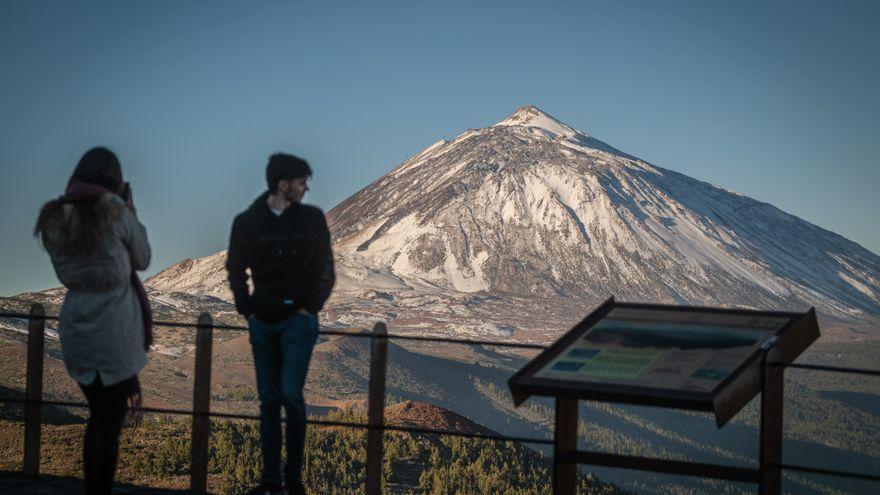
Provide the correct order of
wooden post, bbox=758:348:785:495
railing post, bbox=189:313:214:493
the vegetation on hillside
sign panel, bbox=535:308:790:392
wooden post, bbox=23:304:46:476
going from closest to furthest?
sign panel, bbox=535:308:790:392
wooden post, bbox=758:348:785:495
railing post, bbox=189:313:214:493
wooden post, bbox=23:304:46:476
the vegetation on hillside

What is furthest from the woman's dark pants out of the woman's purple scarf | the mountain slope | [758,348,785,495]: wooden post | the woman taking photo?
the mountain slope

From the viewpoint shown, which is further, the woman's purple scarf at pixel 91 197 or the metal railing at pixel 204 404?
the metal railing at pixel 204 404

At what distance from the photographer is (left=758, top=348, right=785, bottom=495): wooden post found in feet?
20.6

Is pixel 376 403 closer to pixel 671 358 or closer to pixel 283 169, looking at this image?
pixel 283 169

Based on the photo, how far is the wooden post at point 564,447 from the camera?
6730mm

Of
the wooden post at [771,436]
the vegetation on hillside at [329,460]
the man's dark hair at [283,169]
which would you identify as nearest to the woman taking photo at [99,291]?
the man's dark hair at [283,169]

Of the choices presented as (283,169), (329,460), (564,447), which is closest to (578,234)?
(329,460)

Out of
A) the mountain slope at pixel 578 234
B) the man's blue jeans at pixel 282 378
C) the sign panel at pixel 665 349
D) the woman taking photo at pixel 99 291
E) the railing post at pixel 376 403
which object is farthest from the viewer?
the mountain slope at pixel 578 234

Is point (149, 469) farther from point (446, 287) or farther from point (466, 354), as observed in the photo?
point (446, 287)

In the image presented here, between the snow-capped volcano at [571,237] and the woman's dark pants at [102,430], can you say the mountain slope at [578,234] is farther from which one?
the woman's dark pants at [102,430]

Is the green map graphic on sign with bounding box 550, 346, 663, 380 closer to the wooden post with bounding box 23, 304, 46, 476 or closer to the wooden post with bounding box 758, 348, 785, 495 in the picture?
the wooden post with bounding box 758, 348, 785, 495

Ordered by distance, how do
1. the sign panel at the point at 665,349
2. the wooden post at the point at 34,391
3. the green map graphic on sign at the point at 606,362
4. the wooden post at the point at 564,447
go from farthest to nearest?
the wooden post at the point at 34,391, the wooden post at the point at 564,447, the green map graphic on sign at the point at 606,362, the sign panel at the point at 665,349

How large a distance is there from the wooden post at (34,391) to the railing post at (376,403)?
2469mm

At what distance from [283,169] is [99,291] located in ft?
4.61
